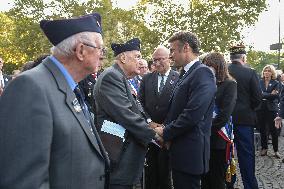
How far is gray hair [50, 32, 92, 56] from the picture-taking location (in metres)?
2.16

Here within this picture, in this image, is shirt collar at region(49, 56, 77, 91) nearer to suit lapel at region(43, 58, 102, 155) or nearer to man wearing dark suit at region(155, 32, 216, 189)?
suit lapel at region(43, 58, 102, 155)

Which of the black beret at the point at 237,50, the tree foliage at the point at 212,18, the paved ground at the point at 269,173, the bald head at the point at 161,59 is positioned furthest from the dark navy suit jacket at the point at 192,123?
the tree foliage at the point at 212,18

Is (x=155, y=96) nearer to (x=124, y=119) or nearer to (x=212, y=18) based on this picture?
(x=124, y=119)

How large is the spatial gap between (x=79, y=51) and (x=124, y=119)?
5.21 feet

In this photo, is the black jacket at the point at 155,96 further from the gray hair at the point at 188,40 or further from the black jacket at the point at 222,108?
the gray hair at the point at 188,40

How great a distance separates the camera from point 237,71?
618 centimetres

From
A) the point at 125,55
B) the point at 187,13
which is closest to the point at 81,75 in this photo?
the point at 125,55

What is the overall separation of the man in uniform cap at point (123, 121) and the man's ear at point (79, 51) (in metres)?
1.52

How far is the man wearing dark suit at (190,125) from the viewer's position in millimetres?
3842

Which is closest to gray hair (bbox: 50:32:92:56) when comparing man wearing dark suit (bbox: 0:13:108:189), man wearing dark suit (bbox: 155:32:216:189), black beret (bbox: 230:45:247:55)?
man wearing dark suit (bbox: 0:13:108:189)

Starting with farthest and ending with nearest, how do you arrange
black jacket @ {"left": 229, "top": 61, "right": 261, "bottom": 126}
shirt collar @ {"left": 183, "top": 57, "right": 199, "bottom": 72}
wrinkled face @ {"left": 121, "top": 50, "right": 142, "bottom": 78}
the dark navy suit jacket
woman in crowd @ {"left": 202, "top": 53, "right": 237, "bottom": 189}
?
1. black jacket @ {"left": 229, "top": 61, "right": 261, "bottom": 126}
2. woman in crowd @ {"left": 202, "top": 53, "right": 237, "bottom": 189}
3. wrinkled face @ {"left": 121, "top": 50, "right": 142, "bottom": 78}
4. shirt collar @ {"left": 183, "top": 57, "right": 199, "bottom": 72}
5. the dark navy suit jacket

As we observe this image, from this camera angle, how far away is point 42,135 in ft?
5.90

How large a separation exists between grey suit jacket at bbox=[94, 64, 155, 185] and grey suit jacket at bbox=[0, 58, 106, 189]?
1.61m

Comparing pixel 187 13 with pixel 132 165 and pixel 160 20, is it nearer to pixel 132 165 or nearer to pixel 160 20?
pixel 160 20
